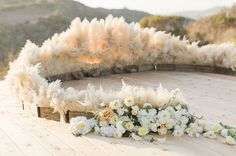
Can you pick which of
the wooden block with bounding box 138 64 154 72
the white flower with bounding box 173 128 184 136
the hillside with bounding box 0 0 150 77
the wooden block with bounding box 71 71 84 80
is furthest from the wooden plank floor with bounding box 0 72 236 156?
the hillside with bounding box 0 0 150 77

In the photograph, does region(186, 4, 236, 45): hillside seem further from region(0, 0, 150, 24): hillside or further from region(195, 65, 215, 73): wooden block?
region(0, 0, 150, 24): hillside

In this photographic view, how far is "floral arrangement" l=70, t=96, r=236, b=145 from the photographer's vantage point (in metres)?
2.51

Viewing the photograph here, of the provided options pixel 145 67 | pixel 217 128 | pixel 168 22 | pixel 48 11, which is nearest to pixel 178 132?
pixel 217 128

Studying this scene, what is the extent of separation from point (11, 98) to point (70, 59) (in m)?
0.95

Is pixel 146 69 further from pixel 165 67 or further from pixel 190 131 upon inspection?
pixel 190 131

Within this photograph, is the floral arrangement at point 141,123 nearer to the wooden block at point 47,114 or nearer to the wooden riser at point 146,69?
the wooden block at point 47,114

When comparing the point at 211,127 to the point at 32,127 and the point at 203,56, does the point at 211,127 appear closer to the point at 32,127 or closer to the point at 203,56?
the point at 32,127

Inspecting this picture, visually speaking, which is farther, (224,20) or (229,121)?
(224,20)

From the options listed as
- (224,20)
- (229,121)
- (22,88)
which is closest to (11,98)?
(22,88)

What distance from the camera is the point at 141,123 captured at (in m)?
2.55

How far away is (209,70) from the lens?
4645 mm

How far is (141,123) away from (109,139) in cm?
20

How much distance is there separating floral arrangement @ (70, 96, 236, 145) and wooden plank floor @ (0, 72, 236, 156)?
0.17 ft

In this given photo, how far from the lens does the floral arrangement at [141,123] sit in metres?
2.51
